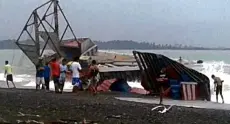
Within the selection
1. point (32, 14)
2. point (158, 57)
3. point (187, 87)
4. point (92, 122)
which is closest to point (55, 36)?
point (32, 14)

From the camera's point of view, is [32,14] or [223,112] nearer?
[223,112]

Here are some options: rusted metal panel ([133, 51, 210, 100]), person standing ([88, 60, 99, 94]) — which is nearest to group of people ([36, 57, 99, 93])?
person standing ([88, 60, 99, 94])

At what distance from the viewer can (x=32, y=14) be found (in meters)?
35.2

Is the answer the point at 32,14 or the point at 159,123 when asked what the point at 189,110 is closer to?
the point at 159,123

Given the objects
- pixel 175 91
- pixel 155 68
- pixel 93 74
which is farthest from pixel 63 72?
pixel 155 68

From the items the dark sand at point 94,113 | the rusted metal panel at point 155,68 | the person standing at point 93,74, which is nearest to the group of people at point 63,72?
the person standing at point 93,74

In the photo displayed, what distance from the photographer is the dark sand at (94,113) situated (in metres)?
12.7

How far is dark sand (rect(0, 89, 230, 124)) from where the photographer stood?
12.7m

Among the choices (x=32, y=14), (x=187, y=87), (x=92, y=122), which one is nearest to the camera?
(x=92, y=122)

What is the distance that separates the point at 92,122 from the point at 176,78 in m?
10.7

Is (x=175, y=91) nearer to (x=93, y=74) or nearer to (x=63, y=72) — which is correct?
(x=93, y=74)

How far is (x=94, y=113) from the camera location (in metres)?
13.9

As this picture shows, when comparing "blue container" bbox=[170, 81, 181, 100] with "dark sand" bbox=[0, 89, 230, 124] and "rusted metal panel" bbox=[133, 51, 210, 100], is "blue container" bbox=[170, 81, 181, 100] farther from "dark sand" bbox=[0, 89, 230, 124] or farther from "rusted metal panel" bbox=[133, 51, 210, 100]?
"dark sand" bbox=[0, 89, 230, 124]

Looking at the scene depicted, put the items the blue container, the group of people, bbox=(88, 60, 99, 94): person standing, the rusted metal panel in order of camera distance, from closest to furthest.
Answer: bbox=(88, 60, 99, 94): person standing
the group of people
the blue container
the rusted metal panel
